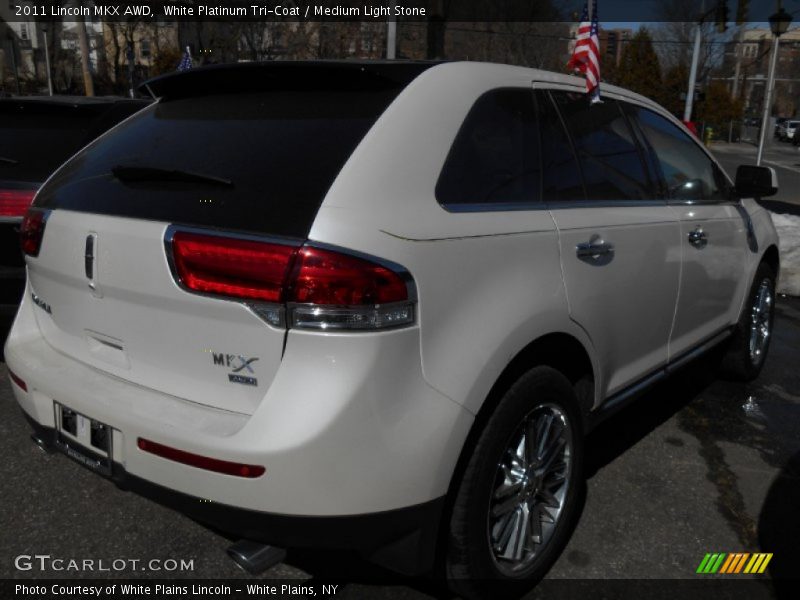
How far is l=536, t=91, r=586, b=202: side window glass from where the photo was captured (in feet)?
8.13

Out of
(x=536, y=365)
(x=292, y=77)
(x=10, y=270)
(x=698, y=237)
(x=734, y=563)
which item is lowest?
(x=734, y=563)

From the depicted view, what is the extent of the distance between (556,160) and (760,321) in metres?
2.85

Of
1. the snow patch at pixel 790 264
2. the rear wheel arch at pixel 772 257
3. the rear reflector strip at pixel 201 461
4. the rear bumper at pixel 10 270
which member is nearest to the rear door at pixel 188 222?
the rear reflector strip at pixel 201 461

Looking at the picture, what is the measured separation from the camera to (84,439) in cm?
207

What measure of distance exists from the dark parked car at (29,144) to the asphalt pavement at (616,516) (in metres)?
0.79

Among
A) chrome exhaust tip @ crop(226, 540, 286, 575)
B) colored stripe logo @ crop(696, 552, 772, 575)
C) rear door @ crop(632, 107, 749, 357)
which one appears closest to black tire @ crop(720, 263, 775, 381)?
rear door @ crop(632, 107, 749, 357)

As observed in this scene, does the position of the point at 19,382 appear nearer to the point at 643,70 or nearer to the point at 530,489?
the point at 530,489

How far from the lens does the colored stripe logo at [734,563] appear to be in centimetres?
259

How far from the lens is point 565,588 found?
2.43 meters

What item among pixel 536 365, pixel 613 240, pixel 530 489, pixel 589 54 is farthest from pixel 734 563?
pixel 589 54

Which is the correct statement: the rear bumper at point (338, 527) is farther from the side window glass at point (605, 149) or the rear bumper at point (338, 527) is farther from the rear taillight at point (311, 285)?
the side window glass at point (605, 149)

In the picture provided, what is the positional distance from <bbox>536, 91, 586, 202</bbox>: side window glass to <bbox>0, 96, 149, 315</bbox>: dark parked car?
271 centimetres

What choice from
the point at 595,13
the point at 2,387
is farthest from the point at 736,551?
the point at 2,387

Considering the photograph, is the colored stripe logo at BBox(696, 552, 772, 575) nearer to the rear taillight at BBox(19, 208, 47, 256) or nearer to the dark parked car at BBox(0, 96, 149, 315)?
the rear taillight at BBox(19, 208, 47, 256)
